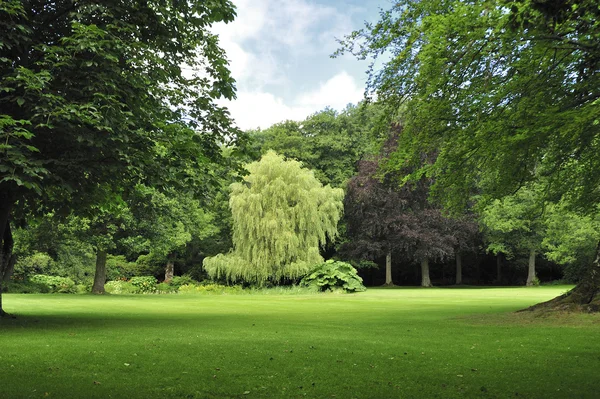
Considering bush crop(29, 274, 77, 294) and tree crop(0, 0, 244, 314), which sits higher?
tree crop(0, 0, 244, 314)

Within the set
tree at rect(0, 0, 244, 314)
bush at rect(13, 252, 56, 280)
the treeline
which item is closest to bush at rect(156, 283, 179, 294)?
the treeline

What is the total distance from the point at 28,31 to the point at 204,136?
4840mm

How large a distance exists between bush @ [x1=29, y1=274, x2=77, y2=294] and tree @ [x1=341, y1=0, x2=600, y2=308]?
27.5 meters

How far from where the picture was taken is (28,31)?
10.2 m

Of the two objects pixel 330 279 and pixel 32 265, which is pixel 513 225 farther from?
pixel 32 265

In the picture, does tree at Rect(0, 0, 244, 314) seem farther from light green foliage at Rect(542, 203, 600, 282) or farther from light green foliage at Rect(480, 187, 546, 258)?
light green foliage at Rect(480, 187, 546, 258)

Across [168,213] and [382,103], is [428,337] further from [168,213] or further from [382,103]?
[168,213]

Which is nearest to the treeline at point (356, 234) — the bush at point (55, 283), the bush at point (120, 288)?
the bush at point (55, 283)

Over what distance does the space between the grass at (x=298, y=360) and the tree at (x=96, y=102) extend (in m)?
3.10

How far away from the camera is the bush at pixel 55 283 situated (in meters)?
34.4

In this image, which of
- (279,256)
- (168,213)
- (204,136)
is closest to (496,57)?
(204,136)

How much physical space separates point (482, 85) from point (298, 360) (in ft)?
22.3

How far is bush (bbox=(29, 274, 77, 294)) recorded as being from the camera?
34.4 m

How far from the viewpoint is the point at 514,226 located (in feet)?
151
